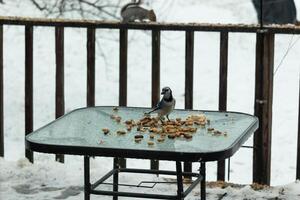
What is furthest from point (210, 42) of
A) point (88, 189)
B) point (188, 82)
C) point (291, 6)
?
point (88, 189)

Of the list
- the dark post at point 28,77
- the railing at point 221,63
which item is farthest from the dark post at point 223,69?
the dark post at point 28,77

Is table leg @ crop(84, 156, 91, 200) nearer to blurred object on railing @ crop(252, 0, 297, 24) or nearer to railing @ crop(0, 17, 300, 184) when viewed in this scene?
railing @ crop(0, 17, 300, 184)

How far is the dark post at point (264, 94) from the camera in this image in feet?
16.8

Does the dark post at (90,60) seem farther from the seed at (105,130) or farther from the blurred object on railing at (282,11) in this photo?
the blurred object on railing at (282,11)

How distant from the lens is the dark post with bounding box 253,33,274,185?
512 cm

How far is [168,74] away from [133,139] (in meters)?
11.8

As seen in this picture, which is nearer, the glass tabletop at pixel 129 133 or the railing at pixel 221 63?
the glass tabletop at pixel 129 133

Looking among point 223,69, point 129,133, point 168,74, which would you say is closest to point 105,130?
point 129,133

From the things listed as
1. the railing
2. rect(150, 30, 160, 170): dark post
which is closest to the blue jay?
the railing

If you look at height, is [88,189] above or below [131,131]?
below

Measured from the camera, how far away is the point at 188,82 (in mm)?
5336

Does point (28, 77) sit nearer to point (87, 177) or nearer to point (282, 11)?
point (87, 177)

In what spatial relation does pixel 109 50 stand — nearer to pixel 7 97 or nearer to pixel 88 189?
pixel 7 97

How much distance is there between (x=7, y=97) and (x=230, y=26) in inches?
346
